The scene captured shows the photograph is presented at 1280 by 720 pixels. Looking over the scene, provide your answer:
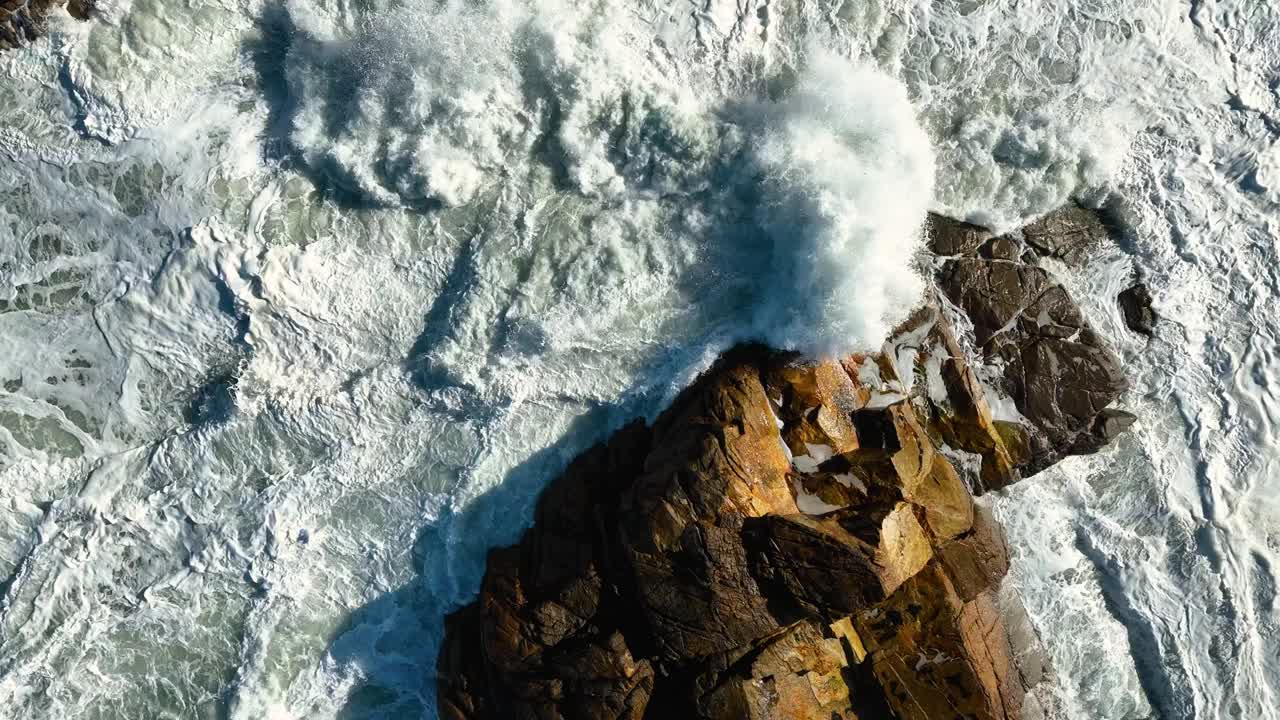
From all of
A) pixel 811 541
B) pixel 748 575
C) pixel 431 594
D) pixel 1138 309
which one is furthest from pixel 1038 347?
pixel 431 594

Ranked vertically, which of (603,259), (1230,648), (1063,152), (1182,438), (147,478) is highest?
(1063,152)

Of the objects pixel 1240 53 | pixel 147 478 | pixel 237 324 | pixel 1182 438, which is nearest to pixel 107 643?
pixel 147 478

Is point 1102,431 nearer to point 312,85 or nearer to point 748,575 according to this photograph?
point 748,575

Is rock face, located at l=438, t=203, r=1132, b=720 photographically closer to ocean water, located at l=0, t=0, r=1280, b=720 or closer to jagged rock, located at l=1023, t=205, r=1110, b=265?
jagged rock, located at l=1023, t=205, r=1110, b=265

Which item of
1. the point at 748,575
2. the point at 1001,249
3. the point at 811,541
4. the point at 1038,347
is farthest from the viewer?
the point at 1001,249

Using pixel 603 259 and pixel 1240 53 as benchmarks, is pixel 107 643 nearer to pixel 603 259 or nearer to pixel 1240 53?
pixel 603 259

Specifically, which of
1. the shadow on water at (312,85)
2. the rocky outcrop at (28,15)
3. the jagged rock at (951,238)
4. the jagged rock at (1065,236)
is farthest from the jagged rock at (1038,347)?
the rocky outcrop at (28,15)

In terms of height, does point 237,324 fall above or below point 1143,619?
above
